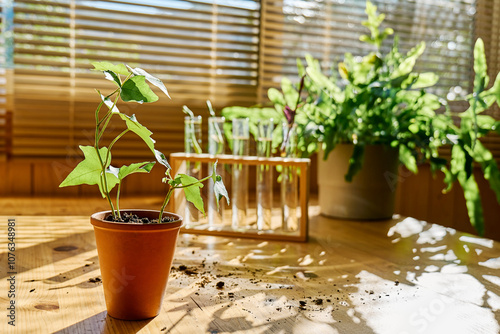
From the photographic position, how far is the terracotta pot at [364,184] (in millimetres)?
1413

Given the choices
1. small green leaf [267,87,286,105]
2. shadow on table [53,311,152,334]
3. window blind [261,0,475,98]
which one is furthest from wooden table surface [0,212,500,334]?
Result: window blind [261,0,475,98]

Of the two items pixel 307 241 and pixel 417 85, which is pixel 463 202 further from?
pixel 307 241

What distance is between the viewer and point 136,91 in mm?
613

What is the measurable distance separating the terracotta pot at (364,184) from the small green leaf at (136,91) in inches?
34.5

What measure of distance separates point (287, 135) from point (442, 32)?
1.32 meters

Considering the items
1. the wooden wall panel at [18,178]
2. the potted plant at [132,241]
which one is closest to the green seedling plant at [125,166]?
the potted plant at [132,241]

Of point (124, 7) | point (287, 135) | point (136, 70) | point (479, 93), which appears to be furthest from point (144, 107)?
point (136, 70)

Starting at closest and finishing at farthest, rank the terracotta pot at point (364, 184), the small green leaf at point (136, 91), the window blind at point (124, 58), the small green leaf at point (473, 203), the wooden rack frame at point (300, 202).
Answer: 1. the small green leaf at point (136, 91)
2. the wooden rack frame at point (300, 202)
3. the small green leaf at point (473, 203)
4. the terracotta pot at point (364, 184)
5. the window blind at point (124, 58)

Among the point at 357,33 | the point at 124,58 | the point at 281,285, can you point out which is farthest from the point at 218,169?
the point at 357,33

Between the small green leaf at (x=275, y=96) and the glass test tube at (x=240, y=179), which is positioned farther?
the small green leaf at (x=275, y=96)

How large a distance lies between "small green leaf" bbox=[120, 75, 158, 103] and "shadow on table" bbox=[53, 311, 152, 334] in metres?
0.27

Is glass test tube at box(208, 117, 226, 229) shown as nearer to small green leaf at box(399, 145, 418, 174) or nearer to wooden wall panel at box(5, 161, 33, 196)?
small green leaf at box(399, 145, 418, 174)

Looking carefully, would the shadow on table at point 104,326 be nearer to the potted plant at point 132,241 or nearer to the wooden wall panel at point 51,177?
the potted plant at point 132,241

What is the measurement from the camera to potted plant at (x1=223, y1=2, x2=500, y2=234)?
52.2 inches
